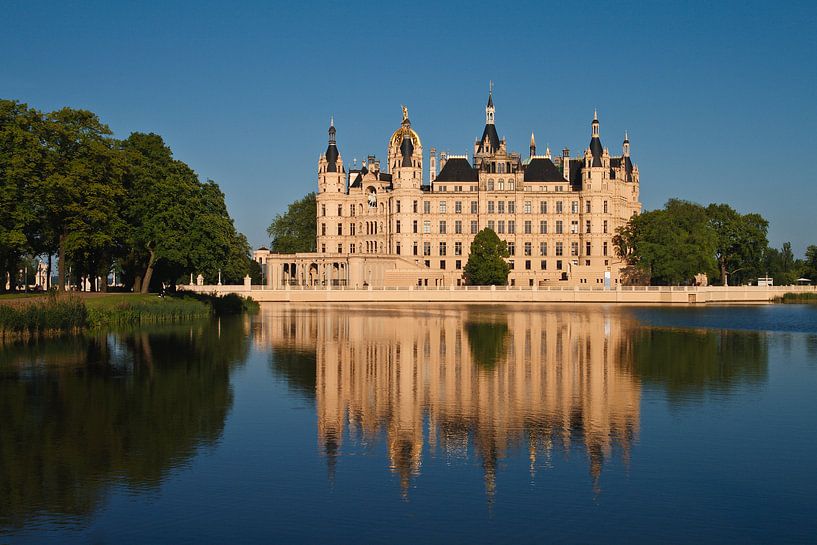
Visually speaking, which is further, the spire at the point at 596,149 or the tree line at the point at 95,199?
the spire at the point at 596,149

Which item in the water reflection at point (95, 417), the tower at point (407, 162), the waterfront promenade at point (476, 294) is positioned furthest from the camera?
the tower at point (407, 162)

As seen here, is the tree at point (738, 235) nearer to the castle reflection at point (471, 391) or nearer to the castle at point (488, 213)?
the castle at point (488, 213)

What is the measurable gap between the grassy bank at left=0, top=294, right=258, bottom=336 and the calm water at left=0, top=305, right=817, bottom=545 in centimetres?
408

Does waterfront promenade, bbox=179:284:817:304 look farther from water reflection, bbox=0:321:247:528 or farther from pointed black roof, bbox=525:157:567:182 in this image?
water reflection, bbox=0:321:247:528

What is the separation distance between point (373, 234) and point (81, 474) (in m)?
112

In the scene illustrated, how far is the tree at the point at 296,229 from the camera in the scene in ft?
484

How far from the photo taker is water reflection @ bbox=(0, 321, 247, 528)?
51.5 feet

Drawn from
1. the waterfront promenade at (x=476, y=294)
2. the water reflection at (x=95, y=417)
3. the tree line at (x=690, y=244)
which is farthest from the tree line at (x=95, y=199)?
the tree line at (x=690, y=244)

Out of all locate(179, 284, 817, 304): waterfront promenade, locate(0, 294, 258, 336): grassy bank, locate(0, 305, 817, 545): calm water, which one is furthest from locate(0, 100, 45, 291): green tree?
locate(179, 284, 817, 304): waterfront promenade

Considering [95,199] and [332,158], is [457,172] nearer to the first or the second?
[332,158]

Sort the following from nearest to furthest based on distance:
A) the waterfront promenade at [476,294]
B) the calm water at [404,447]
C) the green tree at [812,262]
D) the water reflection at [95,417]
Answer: the calm water at [404,447] → the water reflection at [95,417] → the waterfront promenade at [476,294] → the green tree at [812,262]

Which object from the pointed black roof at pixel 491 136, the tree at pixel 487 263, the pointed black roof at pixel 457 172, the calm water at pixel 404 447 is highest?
the pointed black roof at pixel 491 136

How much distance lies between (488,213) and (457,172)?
738 centimetres

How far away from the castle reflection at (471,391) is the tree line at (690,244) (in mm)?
59797
